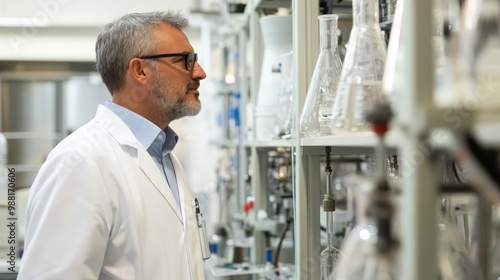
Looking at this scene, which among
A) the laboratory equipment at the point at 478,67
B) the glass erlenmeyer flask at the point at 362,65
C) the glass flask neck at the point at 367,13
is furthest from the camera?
the glass flask neck at the point at 367,13

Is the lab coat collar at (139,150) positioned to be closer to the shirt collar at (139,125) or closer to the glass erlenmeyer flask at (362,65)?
the shirt collar at (139,125)

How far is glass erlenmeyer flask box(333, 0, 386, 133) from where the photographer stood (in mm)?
964

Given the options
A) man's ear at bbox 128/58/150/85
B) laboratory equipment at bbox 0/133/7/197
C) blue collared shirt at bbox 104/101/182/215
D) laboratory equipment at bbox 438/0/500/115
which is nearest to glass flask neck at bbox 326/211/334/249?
blue collared shirt at bbox 104/101/182/215

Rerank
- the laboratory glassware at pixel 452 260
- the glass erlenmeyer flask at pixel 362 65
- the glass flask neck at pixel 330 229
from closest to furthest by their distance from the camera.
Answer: the laboratory glassware at pixel 452 260 → the glass erlenmeyer flask at pixel 362 65 → the glass flask neck at pixel 330 229

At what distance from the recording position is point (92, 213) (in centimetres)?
152

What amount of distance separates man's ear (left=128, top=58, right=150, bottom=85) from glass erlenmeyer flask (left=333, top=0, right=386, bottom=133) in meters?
0.91

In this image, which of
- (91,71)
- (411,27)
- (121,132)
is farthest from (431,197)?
(91,71)

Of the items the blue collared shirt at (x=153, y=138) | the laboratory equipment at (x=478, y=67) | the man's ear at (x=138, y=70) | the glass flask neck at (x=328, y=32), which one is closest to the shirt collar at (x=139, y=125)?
the blue collared shirt at (x=153, y=138)

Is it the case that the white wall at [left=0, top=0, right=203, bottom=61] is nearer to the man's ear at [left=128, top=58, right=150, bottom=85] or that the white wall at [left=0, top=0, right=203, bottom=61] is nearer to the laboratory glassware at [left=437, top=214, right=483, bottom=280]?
the man's ear at [left=128, top=58, right=150, bottom=85]

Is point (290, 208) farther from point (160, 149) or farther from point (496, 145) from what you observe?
point (496, 145)

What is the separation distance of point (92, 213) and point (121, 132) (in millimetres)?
311

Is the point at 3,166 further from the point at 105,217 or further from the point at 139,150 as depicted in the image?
the point at 105,217

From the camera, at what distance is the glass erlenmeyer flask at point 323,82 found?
1.40 metres

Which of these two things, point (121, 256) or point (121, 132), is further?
point (121, 132)
